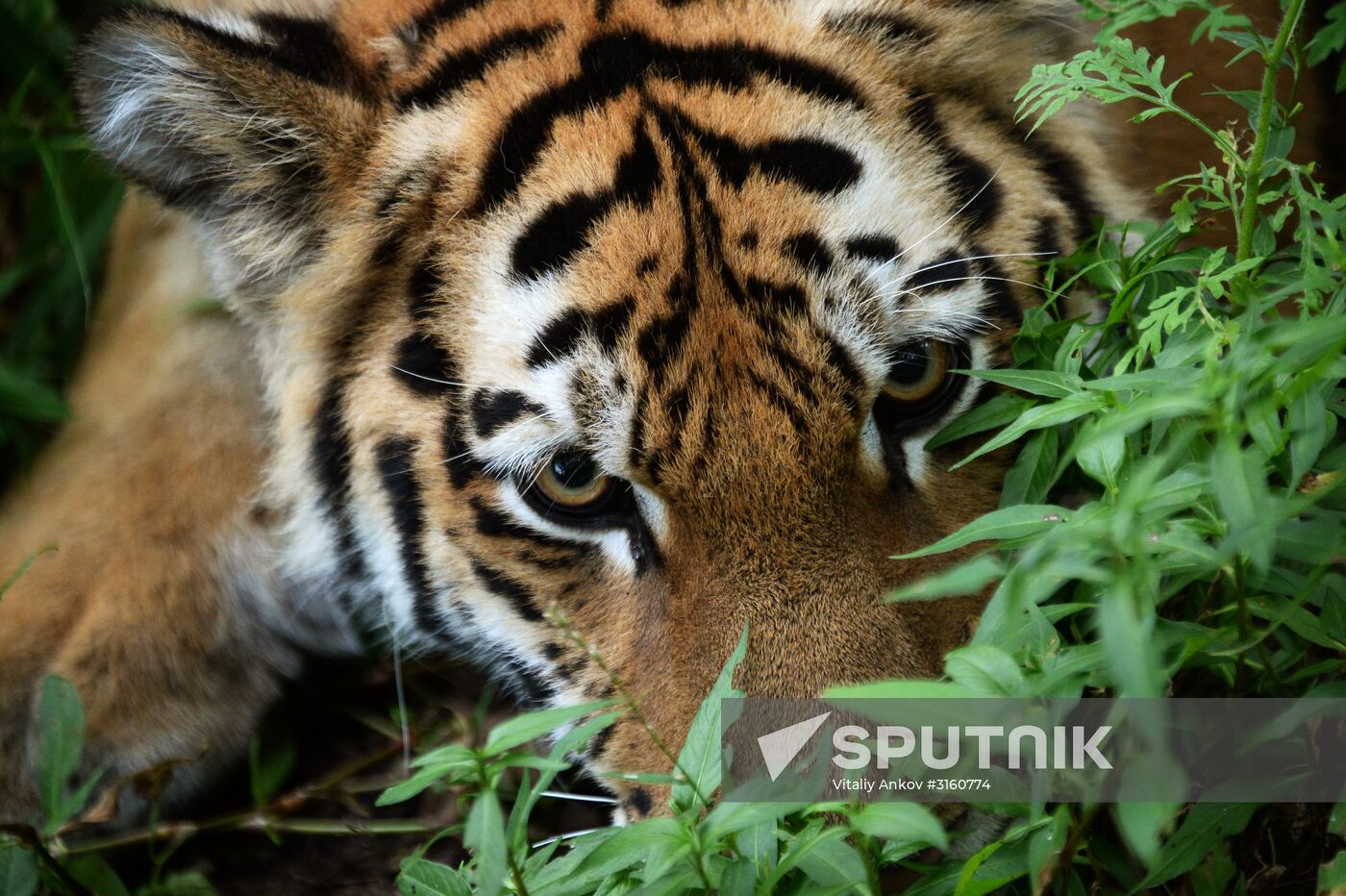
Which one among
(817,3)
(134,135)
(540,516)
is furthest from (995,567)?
(134,135)

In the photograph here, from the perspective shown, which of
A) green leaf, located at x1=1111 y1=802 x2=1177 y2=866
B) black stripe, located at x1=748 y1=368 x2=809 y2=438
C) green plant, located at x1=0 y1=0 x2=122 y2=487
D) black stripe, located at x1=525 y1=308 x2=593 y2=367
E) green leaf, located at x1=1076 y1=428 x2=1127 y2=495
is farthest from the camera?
green plant, located at x1=0 y1=0 x2=122 y2=487

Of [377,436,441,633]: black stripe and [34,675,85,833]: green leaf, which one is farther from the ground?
[377,436,441,633]: black stripe

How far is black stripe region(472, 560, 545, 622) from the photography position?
1962mm

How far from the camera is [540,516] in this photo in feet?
6.15

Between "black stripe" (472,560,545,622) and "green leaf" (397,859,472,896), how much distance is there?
0.49 metres

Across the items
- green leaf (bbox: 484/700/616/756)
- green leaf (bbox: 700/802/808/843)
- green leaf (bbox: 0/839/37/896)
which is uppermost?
green leaf (bbox: 484/700/616/756)

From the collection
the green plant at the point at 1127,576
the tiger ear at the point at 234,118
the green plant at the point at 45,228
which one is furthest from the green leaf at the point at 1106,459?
the green plant at the point at 45,228

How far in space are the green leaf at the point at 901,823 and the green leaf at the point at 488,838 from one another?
0.34 metres

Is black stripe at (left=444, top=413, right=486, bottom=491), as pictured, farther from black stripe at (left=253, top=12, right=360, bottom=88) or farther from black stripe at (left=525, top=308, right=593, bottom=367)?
black stripe at (left=253, top=12, right=360, bottom=88)

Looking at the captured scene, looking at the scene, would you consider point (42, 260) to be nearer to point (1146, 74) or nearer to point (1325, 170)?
point (1146, 74)

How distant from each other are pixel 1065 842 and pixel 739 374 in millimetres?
662

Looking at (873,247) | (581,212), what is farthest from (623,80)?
(873,247)

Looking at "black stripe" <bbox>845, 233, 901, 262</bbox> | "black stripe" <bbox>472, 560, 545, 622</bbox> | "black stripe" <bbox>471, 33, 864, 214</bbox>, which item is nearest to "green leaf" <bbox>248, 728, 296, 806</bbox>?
"black stripe" <bbox>472, 560, 545, 622</bbox>
